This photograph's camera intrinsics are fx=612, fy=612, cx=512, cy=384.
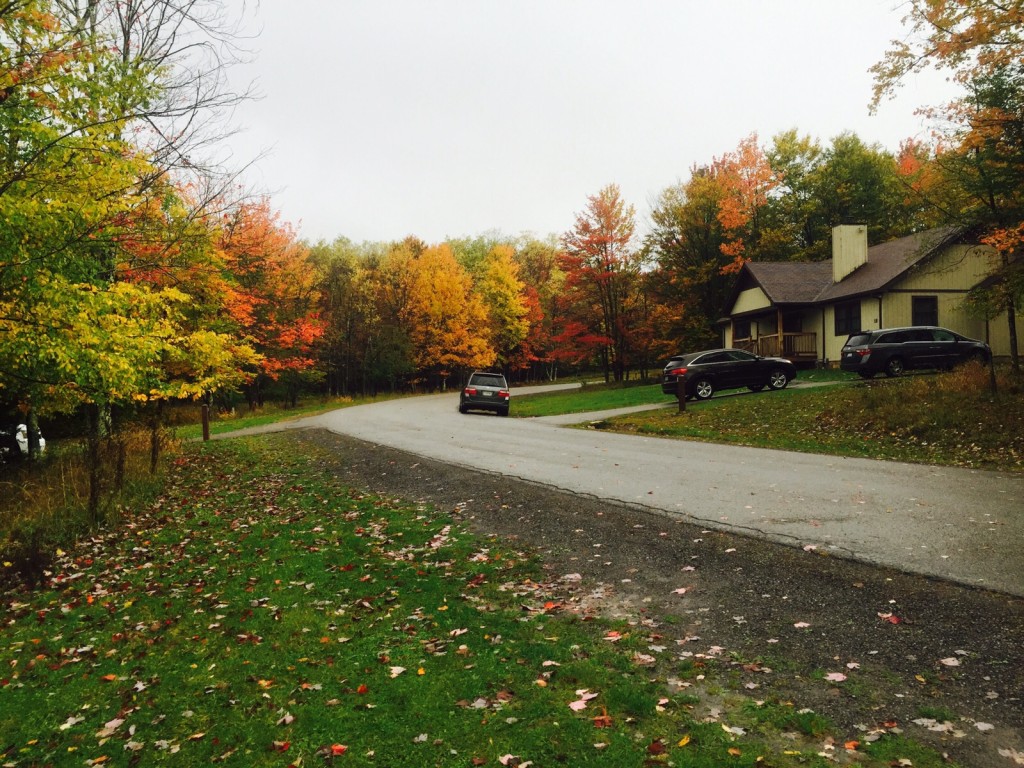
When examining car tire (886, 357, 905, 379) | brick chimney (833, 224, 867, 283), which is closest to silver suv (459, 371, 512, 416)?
car tire (886, 357, 905, 379)

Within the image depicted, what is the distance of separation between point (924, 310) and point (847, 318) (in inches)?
125

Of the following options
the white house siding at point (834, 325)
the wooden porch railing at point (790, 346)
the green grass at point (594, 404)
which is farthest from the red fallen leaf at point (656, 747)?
the wooden porch railing at point (790, 346)

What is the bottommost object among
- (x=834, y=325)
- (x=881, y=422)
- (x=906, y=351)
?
(x=881, y=422)

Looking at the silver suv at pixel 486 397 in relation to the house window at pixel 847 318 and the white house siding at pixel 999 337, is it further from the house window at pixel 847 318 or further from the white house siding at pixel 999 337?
the white house siding at pixel 999 337

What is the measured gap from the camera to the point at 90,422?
45.8 ft

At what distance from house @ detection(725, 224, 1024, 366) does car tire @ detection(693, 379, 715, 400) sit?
8.92 m

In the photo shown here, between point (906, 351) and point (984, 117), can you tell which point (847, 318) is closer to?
point (906, 351)

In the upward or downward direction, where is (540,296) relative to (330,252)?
downward

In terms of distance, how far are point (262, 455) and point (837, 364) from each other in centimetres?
2720

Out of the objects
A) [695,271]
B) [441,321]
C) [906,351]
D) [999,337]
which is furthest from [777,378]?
[441,321]

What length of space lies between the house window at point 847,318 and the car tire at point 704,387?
1107 centimetres

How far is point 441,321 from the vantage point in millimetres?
51406

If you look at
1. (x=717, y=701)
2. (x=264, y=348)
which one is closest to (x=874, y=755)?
(x=717, y=701)

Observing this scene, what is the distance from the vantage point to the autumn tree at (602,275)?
37.5 meters
